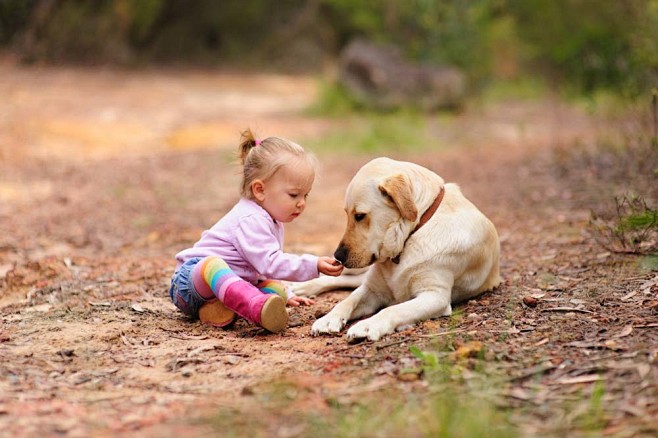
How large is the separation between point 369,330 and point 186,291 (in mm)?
1075

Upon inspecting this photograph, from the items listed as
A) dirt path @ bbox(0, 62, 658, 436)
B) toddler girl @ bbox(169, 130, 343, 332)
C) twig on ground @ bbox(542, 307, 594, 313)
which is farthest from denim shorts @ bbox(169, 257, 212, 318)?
twig on ground @ bbox(542, 307, 594, 313)

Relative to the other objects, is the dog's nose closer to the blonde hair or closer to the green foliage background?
the blonde hair

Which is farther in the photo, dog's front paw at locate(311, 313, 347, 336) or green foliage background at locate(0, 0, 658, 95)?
green foliage background at locate(0, 0, 658, 95)

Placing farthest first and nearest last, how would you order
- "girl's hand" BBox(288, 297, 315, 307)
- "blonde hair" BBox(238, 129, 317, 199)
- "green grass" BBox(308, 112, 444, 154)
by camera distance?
"green grass" BBox(308, 112, 444, 154)
"girl's hand" BBox(288, 297, 315, 307)
"blonde hair" BBox(238, 129, 317, 199)

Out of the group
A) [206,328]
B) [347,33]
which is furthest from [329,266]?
[347,33]

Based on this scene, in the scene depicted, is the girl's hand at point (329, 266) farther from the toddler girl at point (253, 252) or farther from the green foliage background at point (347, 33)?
the green foliage background at point (347, 33)

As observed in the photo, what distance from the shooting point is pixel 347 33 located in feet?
80.9

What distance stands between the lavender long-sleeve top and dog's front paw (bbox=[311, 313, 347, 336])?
0.23 metres

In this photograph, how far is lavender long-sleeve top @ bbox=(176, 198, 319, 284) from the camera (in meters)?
4.27

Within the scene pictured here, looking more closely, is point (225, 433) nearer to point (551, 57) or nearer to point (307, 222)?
point (307, 222)

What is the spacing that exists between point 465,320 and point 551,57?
15.9 m

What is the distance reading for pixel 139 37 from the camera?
21.7 m

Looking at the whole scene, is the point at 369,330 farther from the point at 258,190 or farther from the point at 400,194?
the point at 258,190

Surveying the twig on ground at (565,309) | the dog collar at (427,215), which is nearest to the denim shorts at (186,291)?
the dog collar at (427,215)
